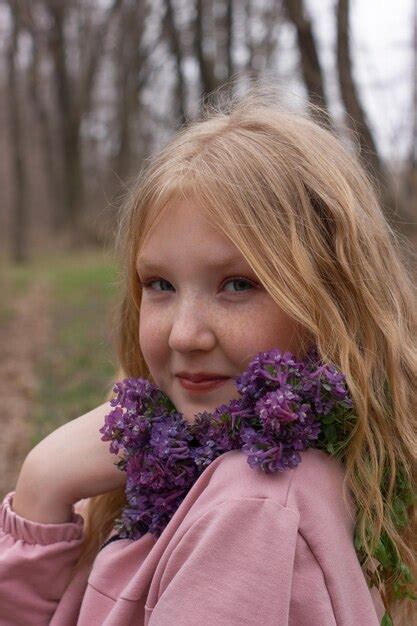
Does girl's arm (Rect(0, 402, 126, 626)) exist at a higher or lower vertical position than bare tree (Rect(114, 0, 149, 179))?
lower

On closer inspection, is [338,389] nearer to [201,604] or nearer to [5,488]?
[201,604]

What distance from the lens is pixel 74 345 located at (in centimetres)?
877

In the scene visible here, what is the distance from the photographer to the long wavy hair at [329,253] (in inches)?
63.5

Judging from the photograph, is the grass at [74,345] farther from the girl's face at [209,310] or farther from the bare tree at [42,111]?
the bare tree at [42,111]

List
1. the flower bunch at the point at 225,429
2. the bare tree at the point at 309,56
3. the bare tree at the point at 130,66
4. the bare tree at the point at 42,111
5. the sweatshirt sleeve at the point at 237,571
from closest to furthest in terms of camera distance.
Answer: the sweatshirt sleeve at the point at 237,571, the flower bunch at the point at 225,429, the bare tree at the point at 309,56, the bare tree at the point at 130,66, the bare tree at the point at 42,111

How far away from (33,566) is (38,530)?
0.09 m

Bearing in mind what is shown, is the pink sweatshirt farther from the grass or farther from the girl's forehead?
the grass

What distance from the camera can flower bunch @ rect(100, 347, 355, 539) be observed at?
150cm

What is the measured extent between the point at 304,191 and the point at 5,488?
3.68 metres

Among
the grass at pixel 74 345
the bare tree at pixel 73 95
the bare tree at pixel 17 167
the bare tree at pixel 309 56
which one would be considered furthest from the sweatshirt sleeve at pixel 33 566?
the bare tree at pixel 17 167

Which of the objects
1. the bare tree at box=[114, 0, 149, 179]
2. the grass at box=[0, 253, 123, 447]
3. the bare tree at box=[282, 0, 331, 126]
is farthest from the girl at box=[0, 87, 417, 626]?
the bare tree at box=[114, 0, 149, 179]

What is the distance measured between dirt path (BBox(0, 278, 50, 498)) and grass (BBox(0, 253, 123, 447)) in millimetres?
117

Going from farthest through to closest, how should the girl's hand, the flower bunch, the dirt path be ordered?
the dirt path → the girl's hand → the flower bunch

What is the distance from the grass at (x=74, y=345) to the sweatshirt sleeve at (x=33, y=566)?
0.63m
